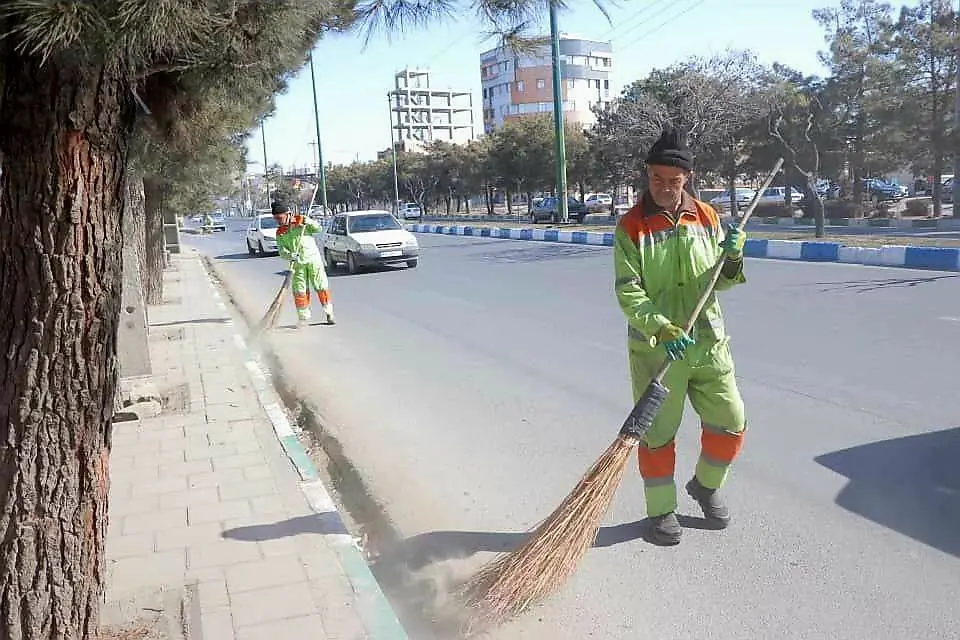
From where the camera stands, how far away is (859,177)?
1250 inches

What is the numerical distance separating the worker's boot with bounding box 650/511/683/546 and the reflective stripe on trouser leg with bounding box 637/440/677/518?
0.09ft

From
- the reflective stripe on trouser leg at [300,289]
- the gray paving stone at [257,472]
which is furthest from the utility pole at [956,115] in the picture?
the gray paving stone at [257,472]

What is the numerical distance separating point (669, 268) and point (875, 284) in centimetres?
929

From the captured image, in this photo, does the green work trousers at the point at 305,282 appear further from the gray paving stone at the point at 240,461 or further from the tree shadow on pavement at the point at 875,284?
the tree shadow on pavement at the point at 875,284

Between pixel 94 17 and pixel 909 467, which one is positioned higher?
pixel 94 17

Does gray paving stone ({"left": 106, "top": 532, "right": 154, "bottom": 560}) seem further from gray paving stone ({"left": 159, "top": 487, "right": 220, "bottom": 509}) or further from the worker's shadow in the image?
the worker's shadow

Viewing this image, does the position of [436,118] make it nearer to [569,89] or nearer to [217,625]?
[569,89]

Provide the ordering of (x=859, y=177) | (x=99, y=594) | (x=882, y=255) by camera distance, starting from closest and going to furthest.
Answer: (x=99, y=594) → (x=882, y=255) → (x=859, y=177)

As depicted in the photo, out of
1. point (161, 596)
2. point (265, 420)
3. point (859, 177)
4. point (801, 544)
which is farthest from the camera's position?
point (859, 177)

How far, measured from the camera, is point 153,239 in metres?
12.9

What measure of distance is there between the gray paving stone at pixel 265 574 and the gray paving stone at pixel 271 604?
44 millimetres

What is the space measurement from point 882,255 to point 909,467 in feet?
36.6

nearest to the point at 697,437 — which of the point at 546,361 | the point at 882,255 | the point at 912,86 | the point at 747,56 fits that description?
the point at 546,361

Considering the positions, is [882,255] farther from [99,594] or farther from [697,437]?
[99,594]
